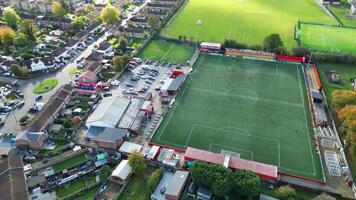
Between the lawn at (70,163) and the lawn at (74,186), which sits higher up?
the lawn at (70,163)

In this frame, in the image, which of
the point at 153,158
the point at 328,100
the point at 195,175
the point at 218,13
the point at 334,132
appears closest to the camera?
the point at 195,175

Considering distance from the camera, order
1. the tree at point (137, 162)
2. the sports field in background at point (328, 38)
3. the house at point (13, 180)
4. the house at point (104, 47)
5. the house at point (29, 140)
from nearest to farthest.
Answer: the house at point (13, 180) → the tree at point (137, 162) → the house at point (29, 140) → the house at point (104, 47) → the sports field in background at point (328, 38)

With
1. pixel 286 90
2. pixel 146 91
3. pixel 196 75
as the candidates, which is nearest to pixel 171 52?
pixel 196 75

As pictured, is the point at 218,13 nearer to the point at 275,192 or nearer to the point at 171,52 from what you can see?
the point at 171,52

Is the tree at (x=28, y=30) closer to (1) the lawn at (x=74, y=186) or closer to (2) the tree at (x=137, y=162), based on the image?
(1) the lawn at (x=74, y=186)

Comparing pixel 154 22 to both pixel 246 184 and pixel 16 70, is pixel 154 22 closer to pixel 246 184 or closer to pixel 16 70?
pixel 16 70

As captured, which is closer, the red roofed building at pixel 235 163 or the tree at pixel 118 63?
the red roofed building at pixel 235 163

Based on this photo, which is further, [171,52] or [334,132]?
[171,52]

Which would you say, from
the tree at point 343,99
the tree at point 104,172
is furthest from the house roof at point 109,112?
the tree at point 343,99

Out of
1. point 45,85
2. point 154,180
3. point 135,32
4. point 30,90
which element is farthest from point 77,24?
point 154,180
